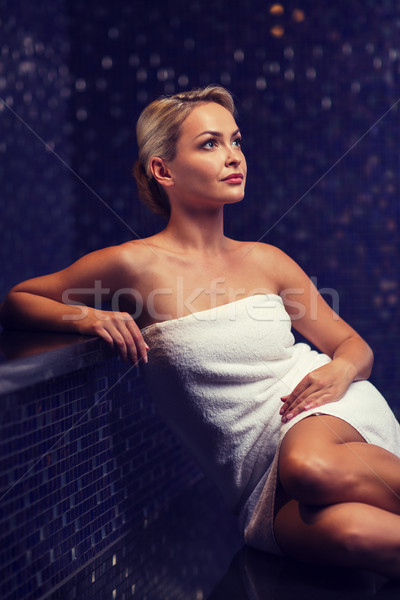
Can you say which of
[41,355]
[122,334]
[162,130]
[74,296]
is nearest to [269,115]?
[162,130]

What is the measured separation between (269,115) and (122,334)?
1599 millimetres

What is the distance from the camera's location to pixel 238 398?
142cm

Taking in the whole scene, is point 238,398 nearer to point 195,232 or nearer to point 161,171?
point 195,232

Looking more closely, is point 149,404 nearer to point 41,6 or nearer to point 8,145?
point 8,145

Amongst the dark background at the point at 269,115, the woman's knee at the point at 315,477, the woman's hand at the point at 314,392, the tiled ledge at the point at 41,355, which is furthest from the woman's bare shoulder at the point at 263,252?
the dark background at the point at 269,115

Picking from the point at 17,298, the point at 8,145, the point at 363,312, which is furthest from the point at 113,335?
the point at 363,312

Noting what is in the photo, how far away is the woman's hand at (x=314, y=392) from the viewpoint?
1.39 m

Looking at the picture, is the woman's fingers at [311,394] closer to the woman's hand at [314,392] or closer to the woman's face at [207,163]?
the woman's hand at [314,392]

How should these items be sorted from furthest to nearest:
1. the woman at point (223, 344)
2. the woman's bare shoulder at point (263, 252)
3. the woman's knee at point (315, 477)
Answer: the woman's bare shoulder at point (263, 252)
the woman at point (223, 344)
the woman's knee at point (315, 477)

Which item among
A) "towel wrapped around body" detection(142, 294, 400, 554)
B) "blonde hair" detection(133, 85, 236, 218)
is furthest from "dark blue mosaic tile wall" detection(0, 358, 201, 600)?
"blonde hair" detection(133, 85, 236, 218)

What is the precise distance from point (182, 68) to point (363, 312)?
1210mm

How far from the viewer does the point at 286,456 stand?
1.25 metres

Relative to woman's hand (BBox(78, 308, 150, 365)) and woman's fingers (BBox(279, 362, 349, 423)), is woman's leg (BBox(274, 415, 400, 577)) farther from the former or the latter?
woman's hand (BBox(78, 308, 150, 365))

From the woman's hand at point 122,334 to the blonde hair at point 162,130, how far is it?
0.40 m
